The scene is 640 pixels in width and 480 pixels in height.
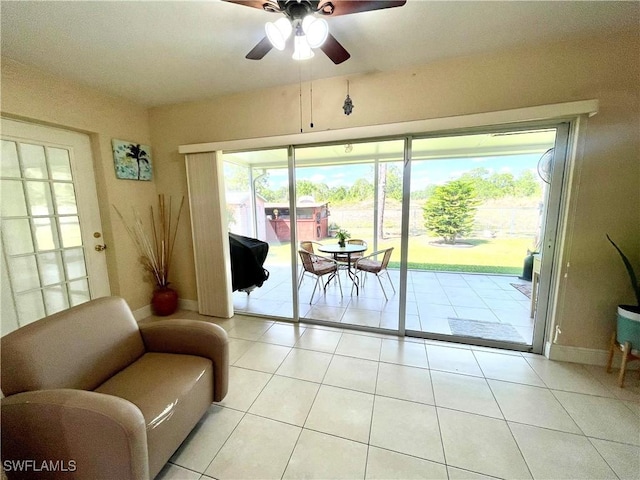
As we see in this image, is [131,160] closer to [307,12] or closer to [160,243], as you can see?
[160,243]

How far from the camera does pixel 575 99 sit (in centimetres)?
177

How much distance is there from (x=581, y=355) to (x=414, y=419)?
1.66 meters

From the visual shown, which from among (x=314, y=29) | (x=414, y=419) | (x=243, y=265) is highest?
(x=314, y=29)

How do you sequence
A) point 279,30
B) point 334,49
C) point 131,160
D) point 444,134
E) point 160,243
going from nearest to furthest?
point 279,30 < point 334,49 < point 444,134 < point 131,160 < point 160,243

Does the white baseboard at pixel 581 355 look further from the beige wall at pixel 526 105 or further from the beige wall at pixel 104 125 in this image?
the beige wall at pixel 104 125

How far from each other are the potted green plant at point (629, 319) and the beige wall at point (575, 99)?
174mm

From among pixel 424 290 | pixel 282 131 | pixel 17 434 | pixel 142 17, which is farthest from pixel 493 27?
pixel 17 434

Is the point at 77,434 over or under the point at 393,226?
under

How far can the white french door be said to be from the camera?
6.38 feet

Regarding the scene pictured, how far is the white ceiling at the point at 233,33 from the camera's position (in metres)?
1.43

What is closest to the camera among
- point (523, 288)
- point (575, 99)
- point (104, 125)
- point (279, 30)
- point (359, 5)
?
point (359, 5)

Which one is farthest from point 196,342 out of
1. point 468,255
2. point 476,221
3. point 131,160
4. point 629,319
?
point 468,255

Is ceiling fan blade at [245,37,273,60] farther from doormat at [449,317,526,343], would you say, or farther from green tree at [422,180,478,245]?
green tree at [422,180,478,245]

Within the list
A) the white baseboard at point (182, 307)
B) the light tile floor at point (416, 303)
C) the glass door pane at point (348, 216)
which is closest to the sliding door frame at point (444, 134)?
the light tile floor at point (416, 303)
